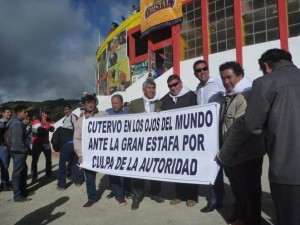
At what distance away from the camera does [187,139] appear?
484 centimetres

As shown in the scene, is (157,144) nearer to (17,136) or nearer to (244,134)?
(244,134)

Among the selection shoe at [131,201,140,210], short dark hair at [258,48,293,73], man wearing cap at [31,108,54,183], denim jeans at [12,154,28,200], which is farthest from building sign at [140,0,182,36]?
short dark hair at [258,48,293,73]

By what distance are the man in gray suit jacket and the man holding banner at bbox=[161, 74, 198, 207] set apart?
30cm

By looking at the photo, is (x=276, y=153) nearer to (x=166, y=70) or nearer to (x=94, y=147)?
(x=94, y=147)

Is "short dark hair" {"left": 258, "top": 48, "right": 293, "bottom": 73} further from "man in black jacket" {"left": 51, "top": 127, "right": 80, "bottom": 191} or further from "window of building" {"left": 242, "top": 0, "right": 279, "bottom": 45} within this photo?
"window of building" {"left": 242, "top": 0, "right": 279, "bottom": 45}

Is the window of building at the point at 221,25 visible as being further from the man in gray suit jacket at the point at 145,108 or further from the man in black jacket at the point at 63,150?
the man in gray suit jacket at the point at 145,108

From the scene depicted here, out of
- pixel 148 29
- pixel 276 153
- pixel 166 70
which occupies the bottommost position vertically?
pixel 276 153

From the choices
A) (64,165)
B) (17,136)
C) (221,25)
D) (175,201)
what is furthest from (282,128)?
(221,25)

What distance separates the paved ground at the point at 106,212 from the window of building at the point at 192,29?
550 inches

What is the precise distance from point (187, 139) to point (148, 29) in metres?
19.1

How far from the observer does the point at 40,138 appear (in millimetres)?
8938

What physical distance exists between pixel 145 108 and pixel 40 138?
416cm

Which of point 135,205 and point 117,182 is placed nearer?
point 135,205

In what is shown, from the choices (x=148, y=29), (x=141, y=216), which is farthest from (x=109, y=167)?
(x=148, y=29)
